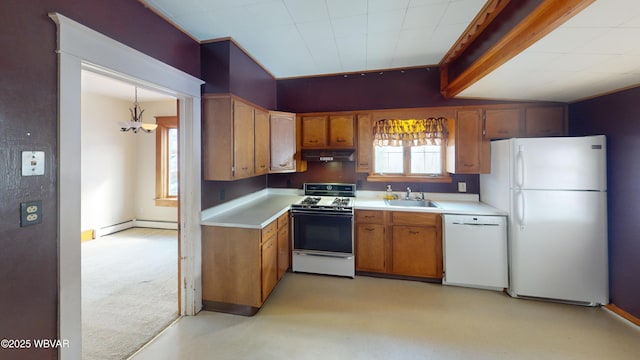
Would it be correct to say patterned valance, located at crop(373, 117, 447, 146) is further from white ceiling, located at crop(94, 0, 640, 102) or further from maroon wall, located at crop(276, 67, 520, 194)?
white ceiling, located at crop(94, 0, 640, 102)

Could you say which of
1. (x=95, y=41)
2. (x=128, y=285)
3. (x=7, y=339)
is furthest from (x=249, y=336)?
(x=95, y=41)

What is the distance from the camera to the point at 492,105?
10.7 feet

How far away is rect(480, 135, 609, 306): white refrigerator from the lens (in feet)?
8.50

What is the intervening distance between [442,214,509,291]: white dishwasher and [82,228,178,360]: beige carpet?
3.11 m

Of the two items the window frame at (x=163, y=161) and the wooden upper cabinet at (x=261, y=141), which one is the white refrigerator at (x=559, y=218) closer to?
the wooden upper cabinet at (x=261, y=141)

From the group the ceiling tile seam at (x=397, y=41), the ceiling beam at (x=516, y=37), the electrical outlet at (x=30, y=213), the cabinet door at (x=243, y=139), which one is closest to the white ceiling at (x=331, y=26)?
the ceiling tile seam at (x=397, y=41)

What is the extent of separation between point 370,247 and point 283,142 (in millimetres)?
1881

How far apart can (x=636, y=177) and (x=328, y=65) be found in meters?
3.42

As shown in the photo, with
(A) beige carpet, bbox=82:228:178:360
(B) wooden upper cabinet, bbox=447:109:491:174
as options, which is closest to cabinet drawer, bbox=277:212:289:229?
(A) beige carpet, bbox=82:228:178:360

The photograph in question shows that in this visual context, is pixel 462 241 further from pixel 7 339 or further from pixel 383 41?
pixel 7 339

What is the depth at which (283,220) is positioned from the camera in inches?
127

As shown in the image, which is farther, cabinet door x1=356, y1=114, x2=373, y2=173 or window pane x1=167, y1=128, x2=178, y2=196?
window pane x1=167, y1=128, x2=178, y2=196

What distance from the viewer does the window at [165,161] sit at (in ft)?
17.5

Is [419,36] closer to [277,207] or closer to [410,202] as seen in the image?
[410,202]
